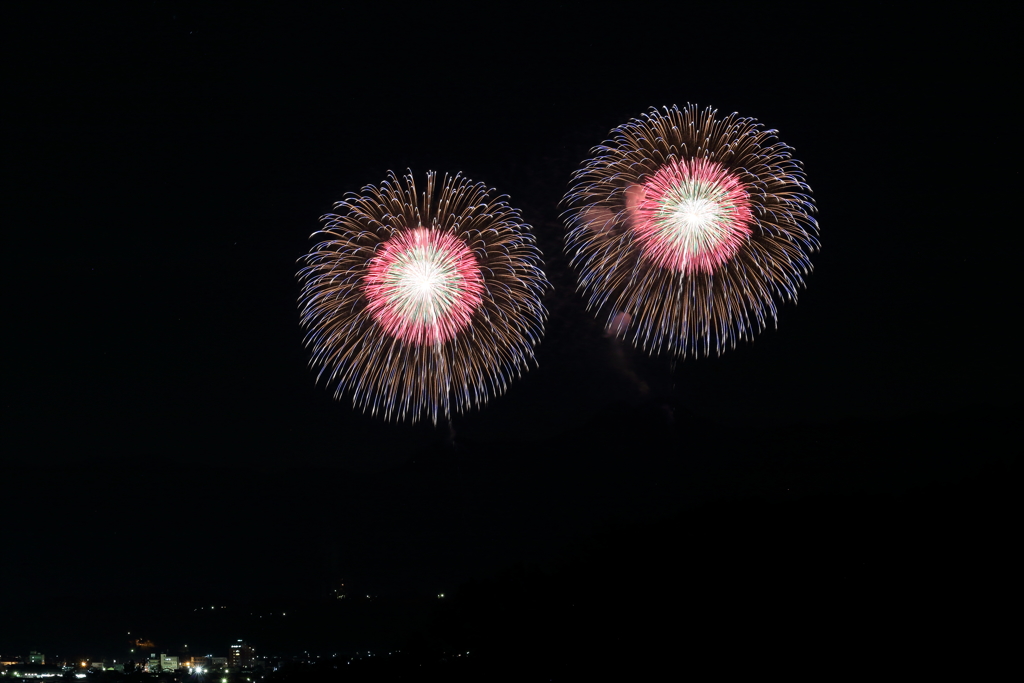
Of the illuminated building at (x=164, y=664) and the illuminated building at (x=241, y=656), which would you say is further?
the illuminated building at (x=164, y=664)

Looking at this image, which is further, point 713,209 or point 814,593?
point 814,593

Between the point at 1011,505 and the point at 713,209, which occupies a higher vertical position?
the point at 713,209

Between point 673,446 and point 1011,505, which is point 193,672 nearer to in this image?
point 673,446

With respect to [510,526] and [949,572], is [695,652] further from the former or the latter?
[510,526]

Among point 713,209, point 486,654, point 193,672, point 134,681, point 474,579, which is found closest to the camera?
point 713,209

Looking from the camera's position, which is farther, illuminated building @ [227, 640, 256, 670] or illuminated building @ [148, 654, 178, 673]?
illuminated building @ [148, 654, 178, 673]

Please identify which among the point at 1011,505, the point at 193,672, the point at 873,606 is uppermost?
the point at 1011,505

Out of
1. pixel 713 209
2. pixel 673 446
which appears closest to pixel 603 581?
pixel 713 209

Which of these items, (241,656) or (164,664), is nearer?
(241,656)

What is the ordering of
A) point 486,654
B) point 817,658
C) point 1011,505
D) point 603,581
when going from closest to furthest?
1. point 817,658
2. point 1011,505
3. point 603,581
4. point 486,654

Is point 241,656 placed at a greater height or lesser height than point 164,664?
lesser
